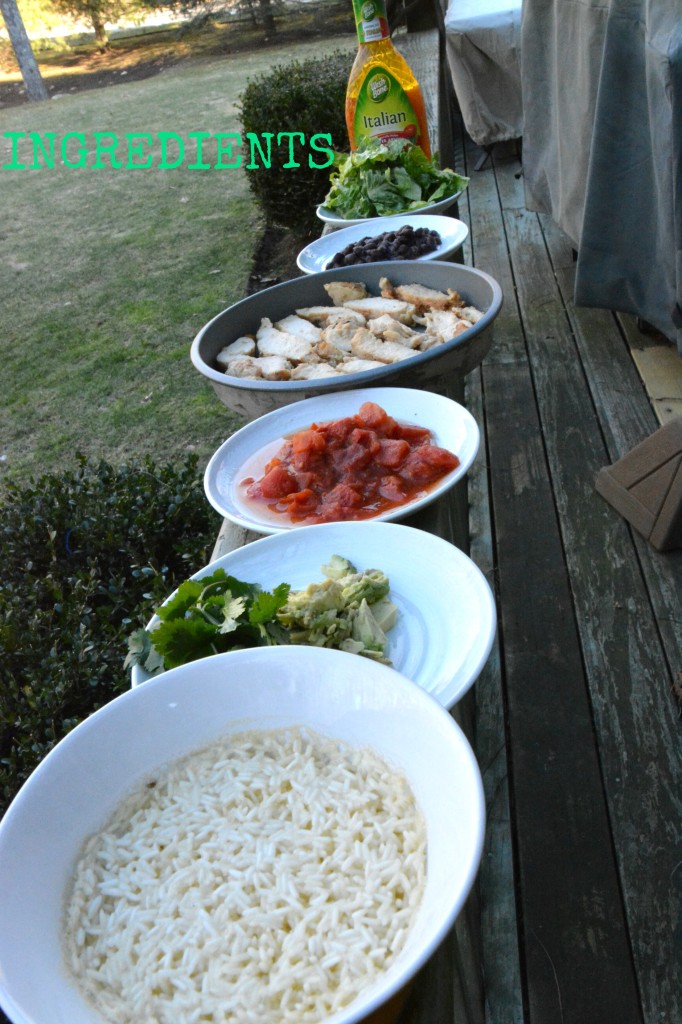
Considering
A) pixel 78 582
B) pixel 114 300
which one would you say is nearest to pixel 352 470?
pixel 78 582

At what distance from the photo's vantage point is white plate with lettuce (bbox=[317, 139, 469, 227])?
3.07 metres

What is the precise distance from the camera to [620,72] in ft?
Result: 8.98

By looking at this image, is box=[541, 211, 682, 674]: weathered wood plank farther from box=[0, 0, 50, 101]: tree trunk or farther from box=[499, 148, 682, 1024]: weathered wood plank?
box=[0, 0, 50, 101]: tree trunk

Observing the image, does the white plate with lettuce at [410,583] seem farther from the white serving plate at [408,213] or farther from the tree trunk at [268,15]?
the tree trunk at [268,15]

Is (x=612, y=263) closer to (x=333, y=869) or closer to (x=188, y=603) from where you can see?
(x=188, y=603)

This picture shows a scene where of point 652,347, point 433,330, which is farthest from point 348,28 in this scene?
point 433,330

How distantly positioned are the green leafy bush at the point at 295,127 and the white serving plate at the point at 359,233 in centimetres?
304

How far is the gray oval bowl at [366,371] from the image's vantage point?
186 centimetres

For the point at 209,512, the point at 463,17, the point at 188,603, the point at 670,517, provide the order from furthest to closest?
the point at 463,17 → the point at 209,512 → the point at 670,517 → the point at 188,603

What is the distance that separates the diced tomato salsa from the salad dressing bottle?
194cm

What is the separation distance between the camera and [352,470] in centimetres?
163

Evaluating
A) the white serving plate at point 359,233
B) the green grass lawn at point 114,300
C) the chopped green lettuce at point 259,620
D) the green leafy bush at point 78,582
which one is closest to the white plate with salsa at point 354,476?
the chopped green lettuce at point 259,620

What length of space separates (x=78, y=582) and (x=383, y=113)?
2.12 m

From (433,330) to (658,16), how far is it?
115cm
